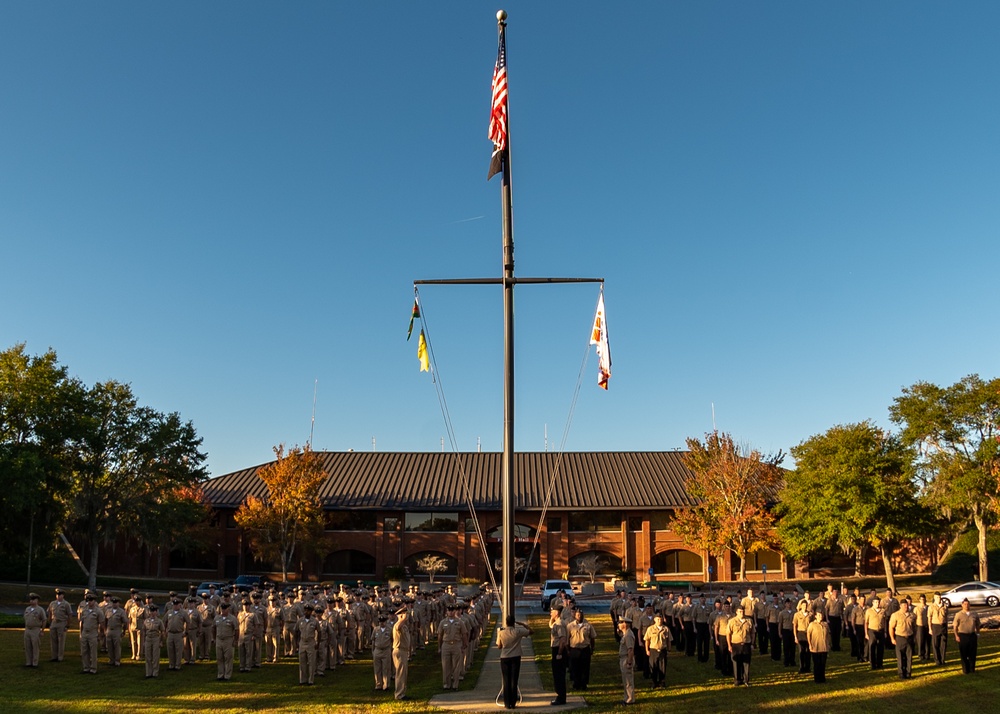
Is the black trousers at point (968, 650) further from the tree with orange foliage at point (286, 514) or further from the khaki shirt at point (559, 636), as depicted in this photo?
the tree with orange foliage at point (286, 514)

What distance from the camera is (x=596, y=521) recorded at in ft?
191

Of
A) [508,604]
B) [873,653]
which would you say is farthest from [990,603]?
[508,604]

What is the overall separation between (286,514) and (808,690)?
3910 cm

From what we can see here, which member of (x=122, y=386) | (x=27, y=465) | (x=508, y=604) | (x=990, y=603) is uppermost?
(x=122, y=386)

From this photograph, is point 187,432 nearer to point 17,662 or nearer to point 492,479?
point 492,479

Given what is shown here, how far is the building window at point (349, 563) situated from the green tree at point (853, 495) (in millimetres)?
27628

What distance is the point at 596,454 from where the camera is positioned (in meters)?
66.0

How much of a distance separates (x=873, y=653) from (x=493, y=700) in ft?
31.6

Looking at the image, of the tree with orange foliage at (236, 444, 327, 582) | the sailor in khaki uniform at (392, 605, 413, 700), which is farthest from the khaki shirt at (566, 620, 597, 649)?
the tree with orange foliage at (236, 444, 327, 582)

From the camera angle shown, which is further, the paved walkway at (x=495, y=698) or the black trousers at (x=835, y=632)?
the black trousers at (x=835, y=632)

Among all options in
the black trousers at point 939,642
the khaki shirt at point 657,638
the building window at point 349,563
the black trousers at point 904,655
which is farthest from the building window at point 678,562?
the khaki shirt at point 657,638

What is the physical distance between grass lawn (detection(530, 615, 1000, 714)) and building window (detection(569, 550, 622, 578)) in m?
35.7

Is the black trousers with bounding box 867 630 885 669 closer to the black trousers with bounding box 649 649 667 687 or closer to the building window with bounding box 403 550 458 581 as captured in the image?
the black trousers with bounding box 649 649 667 687

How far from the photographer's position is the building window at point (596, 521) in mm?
58031
